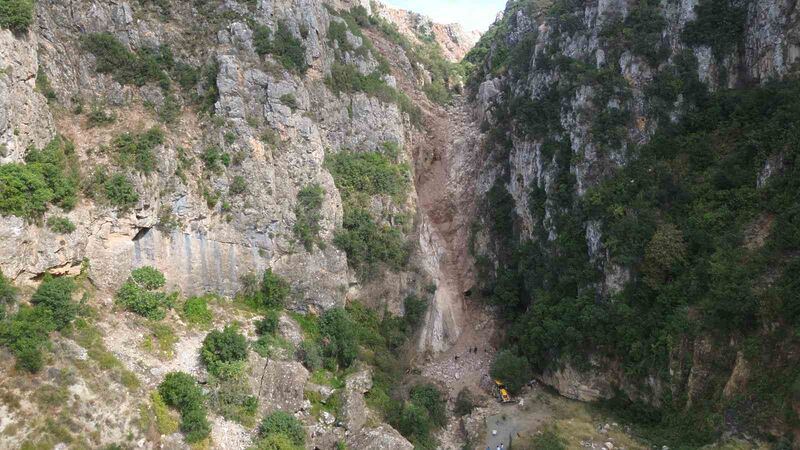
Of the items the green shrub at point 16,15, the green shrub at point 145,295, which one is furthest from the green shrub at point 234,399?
the green shrub at point 16,15

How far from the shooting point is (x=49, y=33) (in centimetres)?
3497

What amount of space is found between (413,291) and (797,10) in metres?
32.5

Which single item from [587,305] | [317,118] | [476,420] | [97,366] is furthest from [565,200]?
[97,366]

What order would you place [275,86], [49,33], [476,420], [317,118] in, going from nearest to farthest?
1. [49,33]
2. [476,420]
3. [275,86]
4. [317,118]

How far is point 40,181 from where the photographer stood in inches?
1166

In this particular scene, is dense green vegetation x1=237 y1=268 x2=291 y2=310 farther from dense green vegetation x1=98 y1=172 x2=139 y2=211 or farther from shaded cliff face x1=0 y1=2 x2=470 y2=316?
dense green vegetation x1=98 y1=172 x2=139 y2=211

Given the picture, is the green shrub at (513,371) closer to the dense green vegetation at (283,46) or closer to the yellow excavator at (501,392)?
the yellow excavator at (501,392)

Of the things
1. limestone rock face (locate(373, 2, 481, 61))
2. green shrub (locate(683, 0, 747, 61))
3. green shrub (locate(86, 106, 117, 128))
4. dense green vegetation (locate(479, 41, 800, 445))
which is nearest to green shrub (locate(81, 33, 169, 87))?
green shrub (locate(86, 106, 117, 128))

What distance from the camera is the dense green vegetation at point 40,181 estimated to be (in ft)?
92.5

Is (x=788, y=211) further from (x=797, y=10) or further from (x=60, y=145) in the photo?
(x=60, y=145)

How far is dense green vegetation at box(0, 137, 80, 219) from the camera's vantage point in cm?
2819

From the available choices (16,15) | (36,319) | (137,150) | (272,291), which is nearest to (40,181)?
(137,150)

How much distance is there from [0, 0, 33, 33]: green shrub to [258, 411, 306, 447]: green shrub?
85.1 ft

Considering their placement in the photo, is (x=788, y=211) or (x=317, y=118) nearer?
(x=788, y=211)
